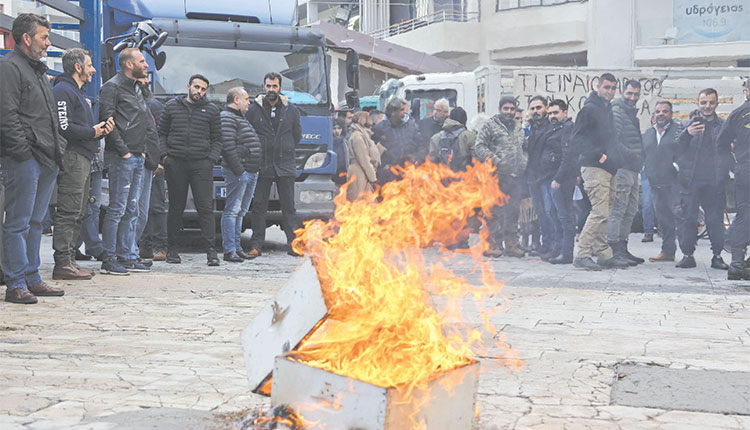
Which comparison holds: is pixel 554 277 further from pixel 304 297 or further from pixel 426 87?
pixel 426 87

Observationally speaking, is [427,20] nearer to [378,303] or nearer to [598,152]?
[598,152]

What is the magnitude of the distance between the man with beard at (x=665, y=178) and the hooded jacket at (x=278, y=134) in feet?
16.1

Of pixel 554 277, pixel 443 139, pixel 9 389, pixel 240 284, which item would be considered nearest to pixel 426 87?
pixel 443 139

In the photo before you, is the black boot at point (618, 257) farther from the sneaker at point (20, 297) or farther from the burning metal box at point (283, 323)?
the burning metal box at point (283, 323)

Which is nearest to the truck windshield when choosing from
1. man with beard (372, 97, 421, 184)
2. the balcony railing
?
man with beard (372, 97, 421, 184)

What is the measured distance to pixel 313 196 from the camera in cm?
1191

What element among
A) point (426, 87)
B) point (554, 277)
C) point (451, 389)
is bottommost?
point (554, 277)

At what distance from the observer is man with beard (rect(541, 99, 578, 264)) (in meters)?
10.8

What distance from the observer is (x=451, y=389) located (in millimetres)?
3361

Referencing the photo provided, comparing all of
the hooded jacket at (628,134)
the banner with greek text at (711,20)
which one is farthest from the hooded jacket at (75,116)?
the banner with greek text at (711,20)

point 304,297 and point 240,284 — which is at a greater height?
point 304,297

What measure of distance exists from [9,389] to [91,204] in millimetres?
5749

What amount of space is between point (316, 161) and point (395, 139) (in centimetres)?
189

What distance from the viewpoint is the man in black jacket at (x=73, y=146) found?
8156 millimetres
